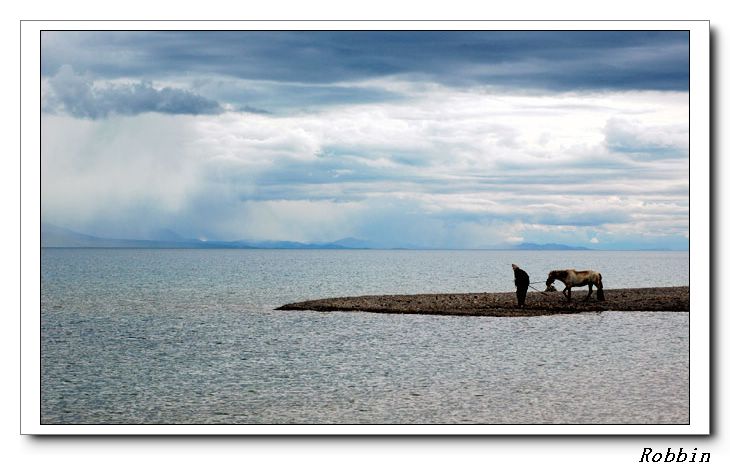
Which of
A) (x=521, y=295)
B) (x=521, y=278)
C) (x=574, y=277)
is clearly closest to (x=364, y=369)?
(x=521, y=278)

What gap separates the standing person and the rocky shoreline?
1.41 feet

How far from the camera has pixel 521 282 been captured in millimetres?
46219

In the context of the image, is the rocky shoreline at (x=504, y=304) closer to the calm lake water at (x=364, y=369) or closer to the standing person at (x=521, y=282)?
the standing person at (x=521, y=282)

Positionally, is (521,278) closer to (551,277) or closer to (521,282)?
(521,282)

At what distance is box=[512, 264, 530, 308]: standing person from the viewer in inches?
1779

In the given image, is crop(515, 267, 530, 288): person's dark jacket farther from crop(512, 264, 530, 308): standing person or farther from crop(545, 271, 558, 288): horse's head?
crop(545, 271, 558, 288): horse's head

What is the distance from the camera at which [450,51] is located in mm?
22203

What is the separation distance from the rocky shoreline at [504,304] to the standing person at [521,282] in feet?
1.41

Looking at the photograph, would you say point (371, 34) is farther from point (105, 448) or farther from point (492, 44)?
point (105, 448)

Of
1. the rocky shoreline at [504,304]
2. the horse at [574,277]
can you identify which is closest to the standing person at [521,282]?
the rocky shoreline at [504,304]

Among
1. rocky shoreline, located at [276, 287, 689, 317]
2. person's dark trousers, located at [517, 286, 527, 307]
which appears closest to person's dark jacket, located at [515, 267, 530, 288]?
person's dark trousers, located at [517, 286, 527, 307]

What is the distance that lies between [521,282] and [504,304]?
348 centimetres

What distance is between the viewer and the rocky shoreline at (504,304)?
46938 mm
